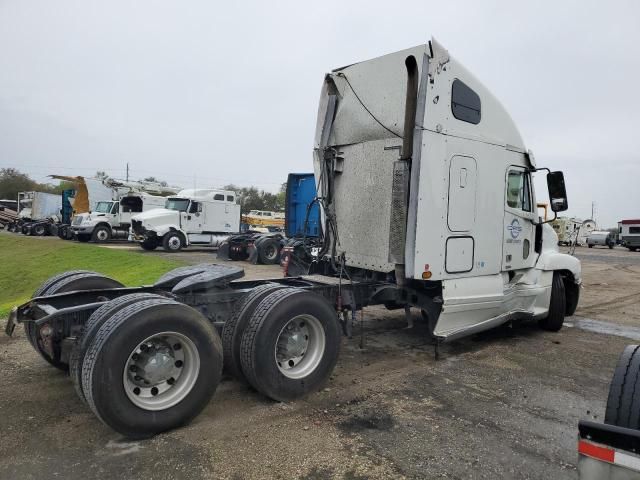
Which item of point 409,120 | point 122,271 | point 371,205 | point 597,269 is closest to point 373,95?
point 409,120

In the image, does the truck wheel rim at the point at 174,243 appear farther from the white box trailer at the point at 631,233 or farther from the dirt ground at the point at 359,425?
the white box trailer at the point at 631,233

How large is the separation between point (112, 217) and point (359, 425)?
25.1m

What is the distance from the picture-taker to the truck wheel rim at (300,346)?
13.9 ft

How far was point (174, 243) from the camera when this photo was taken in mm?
21984

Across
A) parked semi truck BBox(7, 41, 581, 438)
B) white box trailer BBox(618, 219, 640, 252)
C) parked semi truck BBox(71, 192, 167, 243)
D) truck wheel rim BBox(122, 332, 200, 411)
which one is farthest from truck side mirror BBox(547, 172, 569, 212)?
white box trailer BBox(618, 219, 640, 252)

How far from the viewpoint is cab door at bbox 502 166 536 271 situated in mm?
6125

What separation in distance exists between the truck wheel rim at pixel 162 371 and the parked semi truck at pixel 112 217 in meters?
23.3

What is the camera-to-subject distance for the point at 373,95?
5602 mm

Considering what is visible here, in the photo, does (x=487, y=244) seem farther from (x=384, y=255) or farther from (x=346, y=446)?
(x=346, y=446)

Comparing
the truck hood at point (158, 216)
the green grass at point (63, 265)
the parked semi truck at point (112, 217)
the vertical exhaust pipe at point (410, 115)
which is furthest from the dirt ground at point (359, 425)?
the parked semi truck at point (112, 217)

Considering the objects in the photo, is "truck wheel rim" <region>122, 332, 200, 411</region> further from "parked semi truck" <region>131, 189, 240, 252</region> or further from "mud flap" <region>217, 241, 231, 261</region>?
"parked semi truck" <region>131, 189, 240, 252</region>

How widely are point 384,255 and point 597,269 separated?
1732 centimetres

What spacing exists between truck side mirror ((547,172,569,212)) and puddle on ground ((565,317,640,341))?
244cm

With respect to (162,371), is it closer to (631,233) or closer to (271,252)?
(271,252)
